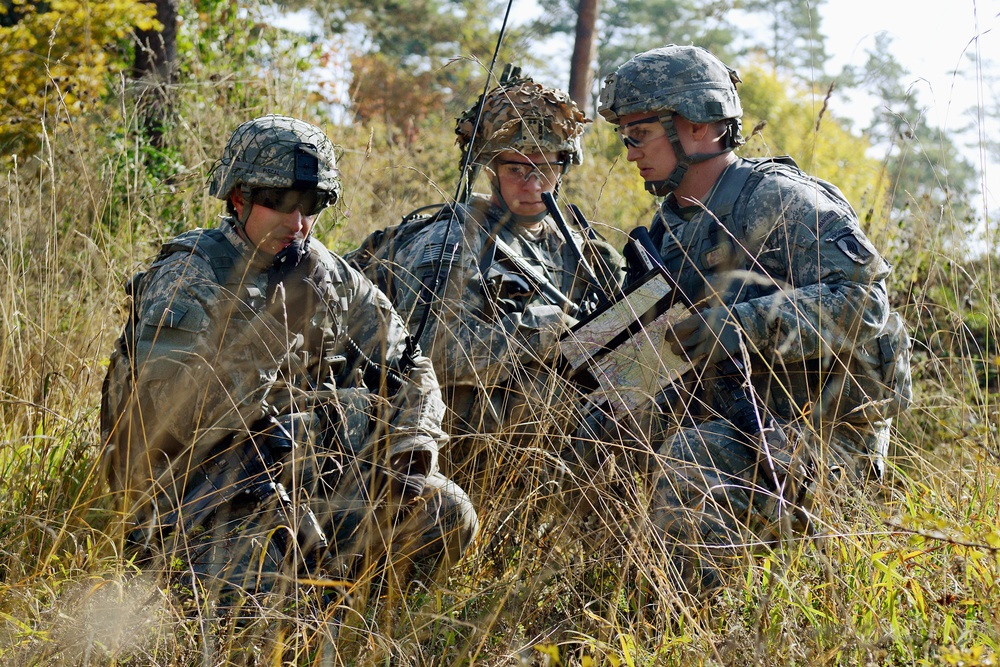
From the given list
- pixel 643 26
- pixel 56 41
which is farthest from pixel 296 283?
pixel 643 26

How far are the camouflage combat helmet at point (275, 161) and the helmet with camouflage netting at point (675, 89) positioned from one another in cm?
120

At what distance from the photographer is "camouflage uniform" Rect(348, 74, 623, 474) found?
423 centimetres

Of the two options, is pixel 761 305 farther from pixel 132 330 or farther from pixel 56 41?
pixel 56 41

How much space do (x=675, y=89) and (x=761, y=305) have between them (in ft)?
3.17

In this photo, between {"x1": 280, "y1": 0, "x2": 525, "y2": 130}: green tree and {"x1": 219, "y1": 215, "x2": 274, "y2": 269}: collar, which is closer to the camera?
{"x1": 219, "y1": 215, "x2": 274, "y2": 269}: collar

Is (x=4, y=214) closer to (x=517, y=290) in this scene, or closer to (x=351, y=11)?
(x=517, y=290)

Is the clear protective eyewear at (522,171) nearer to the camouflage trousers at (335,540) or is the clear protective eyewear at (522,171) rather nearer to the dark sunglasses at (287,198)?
the dark sunglasses at (287,198)

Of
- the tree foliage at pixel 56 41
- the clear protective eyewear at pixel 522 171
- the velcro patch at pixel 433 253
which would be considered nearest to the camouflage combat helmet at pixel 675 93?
the clear protective eyewear at pixel 522 171

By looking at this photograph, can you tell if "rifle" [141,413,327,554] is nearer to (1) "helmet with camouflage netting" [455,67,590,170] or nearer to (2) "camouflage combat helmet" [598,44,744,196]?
(2) "camouflage combat helmet" [598,44,744,196]

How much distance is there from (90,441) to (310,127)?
1.37 meters

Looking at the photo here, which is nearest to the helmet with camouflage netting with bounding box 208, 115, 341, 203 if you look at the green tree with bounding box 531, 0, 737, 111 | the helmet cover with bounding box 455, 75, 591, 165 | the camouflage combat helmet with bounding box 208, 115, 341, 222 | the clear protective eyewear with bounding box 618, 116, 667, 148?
the camouflage combat helmet with bounding box 208, 115, 341, 222

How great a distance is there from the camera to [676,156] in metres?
3.91

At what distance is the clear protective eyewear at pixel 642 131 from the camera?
12.8 feet

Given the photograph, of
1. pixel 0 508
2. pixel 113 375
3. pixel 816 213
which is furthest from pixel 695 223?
pixel 0 508
